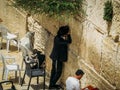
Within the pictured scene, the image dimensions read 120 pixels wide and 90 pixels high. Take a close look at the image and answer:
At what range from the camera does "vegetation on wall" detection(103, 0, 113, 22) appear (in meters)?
9.53

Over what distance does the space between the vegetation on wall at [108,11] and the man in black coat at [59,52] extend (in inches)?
82.6

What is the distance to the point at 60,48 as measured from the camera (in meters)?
11.8

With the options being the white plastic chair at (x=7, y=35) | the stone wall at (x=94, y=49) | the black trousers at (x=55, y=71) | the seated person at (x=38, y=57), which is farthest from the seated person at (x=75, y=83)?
the white plastic chair at (x=7, y=35)

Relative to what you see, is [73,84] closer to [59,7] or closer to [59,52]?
[59,52]

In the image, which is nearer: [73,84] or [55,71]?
[73,84]

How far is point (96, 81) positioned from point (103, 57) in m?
0.74

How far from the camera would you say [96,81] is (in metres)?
10.5

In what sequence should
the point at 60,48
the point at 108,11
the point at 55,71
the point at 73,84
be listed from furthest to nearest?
the point at 55,71
the point at 60,48
the point at 73,84
the point at 108,11

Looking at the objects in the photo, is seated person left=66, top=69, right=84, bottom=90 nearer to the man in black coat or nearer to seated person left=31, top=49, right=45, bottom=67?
the man in black coat

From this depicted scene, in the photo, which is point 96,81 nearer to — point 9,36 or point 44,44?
point 44,44

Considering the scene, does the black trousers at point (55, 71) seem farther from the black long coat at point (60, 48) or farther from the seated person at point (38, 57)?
the seated person at point (38, 57)

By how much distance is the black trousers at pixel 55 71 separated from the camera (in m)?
12.2

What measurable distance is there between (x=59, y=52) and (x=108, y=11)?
A: 2.73m

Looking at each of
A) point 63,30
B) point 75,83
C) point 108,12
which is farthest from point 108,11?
point 63,30
